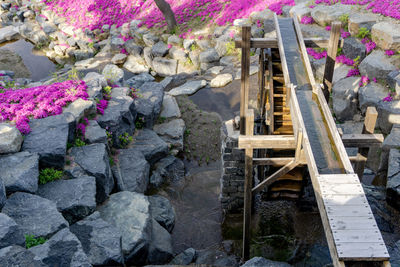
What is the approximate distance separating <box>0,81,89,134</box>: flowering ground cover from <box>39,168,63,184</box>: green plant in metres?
1.55

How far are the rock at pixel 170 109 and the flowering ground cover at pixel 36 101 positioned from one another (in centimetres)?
413

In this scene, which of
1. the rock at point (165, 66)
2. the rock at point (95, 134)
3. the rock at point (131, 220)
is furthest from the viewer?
the rock at point (165, 66)

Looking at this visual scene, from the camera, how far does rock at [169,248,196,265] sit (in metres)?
9.27

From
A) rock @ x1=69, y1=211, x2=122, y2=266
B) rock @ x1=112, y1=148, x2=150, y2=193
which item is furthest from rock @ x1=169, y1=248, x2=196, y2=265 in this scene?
rock @ x1=112, y1=148, x2=150, y2=193

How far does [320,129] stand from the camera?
7.59 metres

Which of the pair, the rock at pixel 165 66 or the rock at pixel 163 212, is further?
the rock at pixel 165 66

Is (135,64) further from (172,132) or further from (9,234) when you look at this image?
(9,234)

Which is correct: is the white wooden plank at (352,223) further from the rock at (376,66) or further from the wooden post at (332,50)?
the rock at (376,66)

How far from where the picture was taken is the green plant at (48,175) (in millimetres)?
9088

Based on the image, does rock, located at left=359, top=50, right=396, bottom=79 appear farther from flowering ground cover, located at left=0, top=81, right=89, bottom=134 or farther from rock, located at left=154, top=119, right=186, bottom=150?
flowering ground cover, located at left=0, top=81, right=89, bottom=134

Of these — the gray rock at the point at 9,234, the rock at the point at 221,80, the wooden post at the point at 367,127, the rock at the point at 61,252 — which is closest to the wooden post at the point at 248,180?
the wooden post at the point at 367,127

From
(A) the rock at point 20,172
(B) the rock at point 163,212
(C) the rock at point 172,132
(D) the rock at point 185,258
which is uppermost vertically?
(A) the rock at point 20,172

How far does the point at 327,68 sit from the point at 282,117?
193 cm

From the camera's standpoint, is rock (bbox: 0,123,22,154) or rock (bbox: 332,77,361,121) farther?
rock (bbox: 332,77,361,121)
